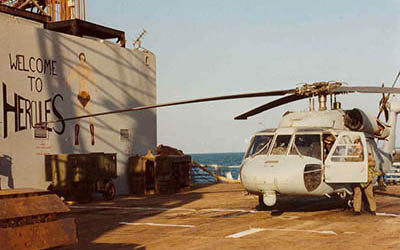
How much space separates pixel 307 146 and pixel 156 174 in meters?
12.0

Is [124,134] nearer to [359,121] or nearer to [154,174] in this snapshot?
[154,174]

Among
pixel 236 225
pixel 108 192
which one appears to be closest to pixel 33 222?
pixel 236 225

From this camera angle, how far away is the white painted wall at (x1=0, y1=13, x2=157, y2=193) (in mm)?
21797

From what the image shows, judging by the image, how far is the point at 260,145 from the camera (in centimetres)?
1605

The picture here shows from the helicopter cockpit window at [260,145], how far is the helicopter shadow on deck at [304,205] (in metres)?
2.00

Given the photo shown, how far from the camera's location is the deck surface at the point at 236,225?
11641mm

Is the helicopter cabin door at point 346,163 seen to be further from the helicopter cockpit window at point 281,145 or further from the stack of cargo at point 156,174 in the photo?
the stack of cargo at point 156,174

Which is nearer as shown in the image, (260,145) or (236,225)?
(236,225)

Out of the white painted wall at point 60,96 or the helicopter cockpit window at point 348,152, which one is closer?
the helicopter cockpit window at point 348,152

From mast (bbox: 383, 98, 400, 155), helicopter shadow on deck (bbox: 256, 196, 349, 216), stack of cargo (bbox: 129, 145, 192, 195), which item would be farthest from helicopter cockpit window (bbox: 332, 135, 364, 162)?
stack of cargo (bbox: 129, 145, 192, 195)

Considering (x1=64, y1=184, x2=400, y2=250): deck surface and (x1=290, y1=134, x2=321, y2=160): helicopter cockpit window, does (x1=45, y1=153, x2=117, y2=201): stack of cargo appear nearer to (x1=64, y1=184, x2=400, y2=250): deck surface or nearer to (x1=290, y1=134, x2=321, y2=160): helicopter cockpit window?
(x1=64, y1=184, x2=400, y2=250): deck surface

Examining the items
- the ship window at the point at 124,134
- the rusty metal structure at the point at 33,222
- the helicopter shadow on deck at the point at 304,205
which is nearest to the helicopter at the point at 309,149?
the helicopter shadow on deck at the point at 304,205

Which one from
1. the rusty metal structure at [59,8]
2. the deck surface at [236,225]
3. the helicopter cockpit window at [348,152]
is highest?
the rusty metal structure at [59,8]

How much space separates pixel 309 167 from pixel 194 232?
148 inches
